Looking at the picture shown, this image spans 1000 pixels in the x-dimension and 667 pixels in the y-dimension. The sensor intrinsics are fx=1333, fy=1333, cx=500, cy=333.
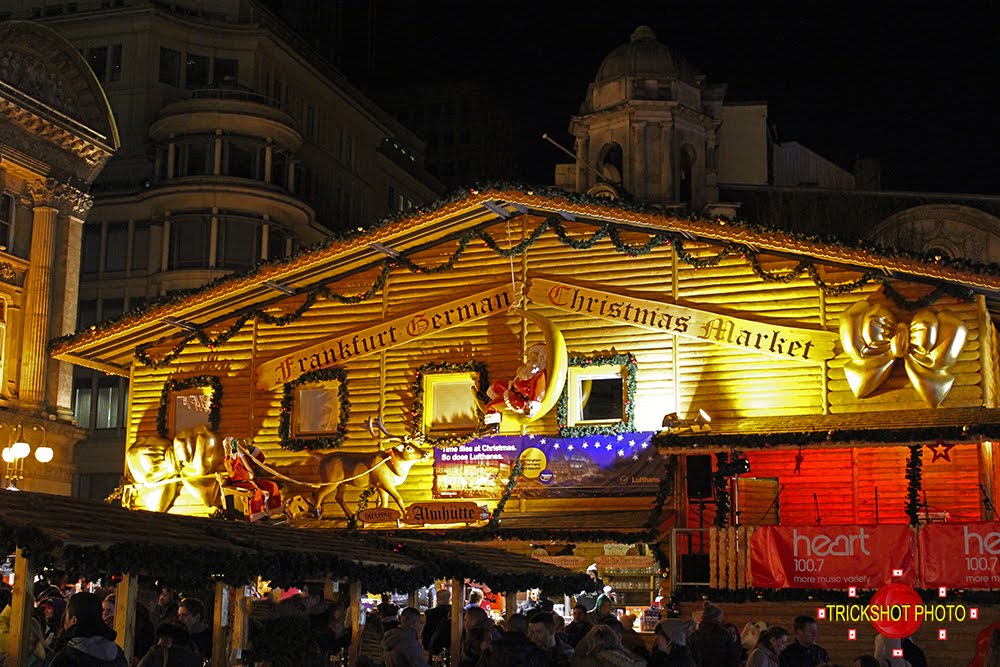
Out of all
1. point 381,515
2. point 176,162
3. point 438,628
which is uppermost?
point 176,162

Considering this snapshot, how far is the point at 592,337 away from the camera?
992 inches

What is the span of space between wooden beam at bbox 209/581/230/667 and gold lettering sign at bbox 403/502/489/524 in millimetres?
9970

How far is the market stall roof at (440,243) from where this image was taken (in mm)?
22703

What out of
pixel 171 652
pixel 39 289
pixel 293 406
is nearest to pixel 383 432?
pixel 293 406

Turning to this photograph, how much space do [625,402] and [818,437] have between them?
4.50 metres

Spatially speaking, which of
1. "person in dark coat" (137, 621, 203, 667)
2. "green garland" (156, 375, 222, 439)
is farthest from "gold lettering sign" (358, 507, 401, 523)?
"person in dark coat" (137, 621, 203, 667)

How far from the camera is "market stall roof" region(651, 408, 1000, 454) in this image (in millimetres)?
20406

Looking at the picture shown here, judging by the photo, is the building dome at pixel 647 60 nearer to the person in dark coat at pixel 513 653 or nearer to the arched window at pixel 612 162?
the arched window at pixel 612 162

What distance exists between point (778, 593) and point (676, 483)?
122 inches

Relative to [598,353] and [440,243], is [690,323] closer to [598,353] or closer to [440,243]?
[598,353]

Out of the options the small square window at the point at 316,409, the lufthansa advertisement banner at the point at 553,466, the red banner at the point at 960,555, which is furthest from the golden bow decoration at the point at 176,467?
the red banner at the point at 960,555

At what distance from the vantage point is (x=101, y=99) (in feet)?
140

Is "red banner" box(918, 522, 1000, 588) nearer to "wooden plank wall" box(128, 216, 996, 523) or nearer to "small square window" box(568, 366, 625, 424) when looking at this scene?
"wooden plank wall" box(128, 216, 996, 523)

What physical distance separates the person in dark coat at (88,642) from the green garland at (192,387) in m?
17.1
